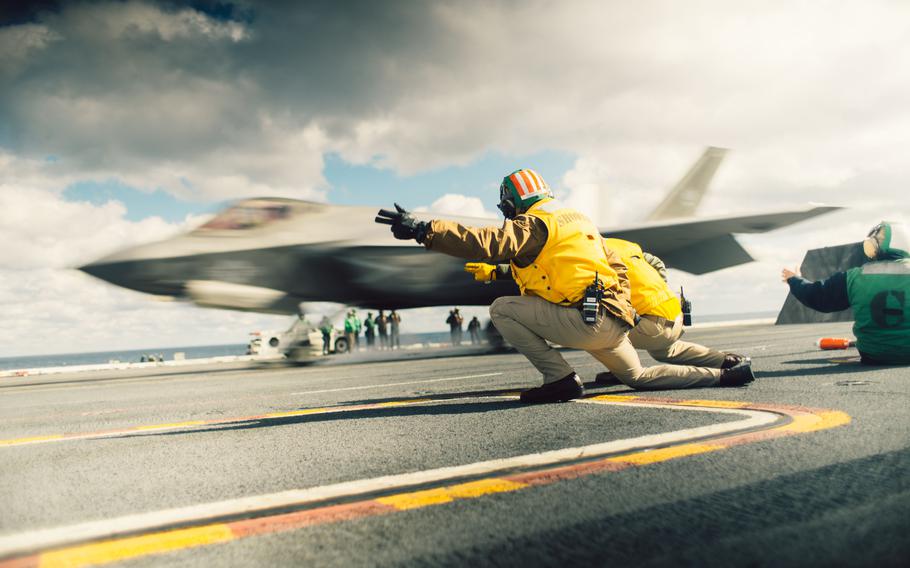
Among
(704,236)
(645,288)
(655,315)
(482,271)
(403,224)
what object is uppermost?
(704,236)

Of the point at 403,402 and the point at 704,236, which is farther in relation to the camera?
the point at 704,236

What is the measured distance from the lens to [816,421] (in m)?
3.09

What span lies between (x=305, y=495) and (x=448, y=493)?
535mm

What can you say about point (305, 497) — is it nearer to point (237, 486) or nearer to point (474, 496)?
point (237, 486)

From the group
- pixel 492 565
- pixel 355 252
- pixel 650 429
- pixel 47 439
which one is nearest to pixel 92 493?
pixel 492 565

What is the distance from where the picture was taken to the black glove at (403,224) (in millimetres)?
3549

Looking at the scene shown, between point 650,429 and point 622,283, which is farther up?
point 622,283

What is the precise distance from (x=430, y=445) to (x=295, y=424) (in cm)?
144

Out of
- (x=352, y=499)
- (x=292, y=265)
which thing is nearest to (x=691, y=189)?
(x=292, y=265)

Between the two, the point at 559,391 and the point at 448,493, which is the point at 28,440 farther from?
the point at 559,391

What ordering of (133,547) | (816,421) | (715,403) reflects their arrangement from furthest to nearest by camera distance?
(715,403)
(816,421)
(133,547)

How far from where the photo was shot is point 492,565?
150 centimetres

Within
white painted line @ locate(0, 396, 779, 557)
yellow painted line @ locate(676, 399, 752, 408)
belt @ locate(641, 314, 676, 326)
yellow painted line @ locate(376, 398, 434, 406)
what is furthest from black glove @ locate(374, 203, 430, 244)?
belt @ locate(641, 314, 676, 326)

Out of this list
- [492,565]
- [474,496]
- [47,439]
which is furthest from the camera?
[47,439]
